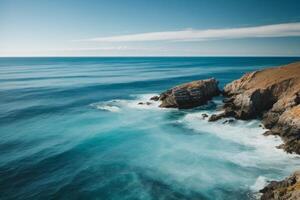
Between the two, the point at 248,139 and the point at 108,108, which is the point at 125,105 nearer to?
the point at 108,108

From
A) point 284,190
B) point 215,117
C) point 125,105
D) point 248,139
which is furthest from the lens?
point 125,105

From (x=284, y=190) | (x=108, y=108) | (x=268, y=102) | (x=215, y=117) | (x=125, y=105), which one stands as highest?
(x=268, y=102)

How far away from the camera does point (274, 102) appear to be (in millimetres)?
47844

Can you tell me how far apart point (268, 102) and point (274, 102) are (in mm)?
922

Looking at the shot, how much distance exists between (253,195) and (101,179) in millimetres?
14345

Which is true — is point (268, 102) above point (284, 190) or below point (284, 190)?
above

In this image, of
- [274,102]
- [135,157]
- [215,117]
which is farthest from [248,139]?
[135,157]

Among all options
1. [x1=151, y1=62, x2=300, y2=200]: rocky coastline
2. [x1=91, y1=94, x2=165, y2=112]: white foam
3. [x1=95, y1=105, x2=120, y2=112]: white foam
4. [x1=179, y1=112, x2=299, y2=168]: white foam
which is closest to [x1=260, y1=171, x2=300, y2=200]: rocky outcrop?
[x1=151, y1=62, x2=300, y2=200]: rocky coastline

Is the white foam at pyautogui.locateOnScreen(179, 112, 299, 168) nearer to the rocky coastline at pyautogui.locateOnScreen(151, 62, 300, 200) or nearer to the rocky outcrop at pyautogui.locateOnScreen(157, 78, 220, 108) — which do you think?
the rocky coastline at pyautogui.locateOnScreen(151, 62, 300, 200)

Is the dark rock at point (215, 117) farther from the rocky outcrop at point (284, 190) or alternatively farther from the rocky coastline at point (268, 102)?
the rocky outcrop at point (284, 190)

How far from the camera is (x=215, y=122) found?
47062 mm

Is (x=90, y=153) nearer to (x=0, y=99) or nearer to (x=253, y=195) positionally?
(x=253, y=195)

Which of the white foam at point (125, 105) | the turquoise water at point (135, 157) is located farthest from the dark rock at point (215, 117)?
the white foam at point (125, 105)

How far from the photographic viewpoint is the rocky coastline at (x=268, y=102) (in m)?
24.1
